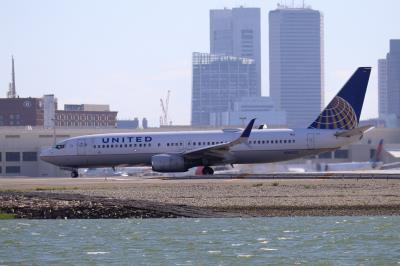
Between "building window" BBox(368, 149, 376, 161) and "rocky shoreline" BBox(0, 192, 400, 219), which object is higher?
"building window" BBox(368, 149, 376, 161)

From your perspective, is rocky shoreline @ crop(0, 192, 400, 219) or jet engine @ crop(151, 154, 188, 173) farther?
jet engine @ crop(151, 154, 188, 173)

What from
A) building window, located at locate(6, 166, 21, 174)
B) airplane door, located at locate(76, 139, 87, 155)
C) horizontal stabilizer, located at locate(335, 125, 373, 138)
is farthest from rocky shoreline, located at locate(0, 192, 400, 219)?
building window, located at locate(6, 166, 21, 174)

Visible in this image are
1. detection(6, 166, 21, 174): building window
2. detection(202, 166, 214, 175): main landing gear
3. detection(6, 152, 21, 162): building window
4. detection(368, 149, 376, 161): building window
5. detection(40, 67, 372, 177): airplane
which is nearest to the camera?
detection(40, 67, 372, 177): airplane

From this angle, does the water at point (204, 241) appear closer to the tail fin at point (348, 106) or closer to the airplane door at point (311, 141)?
the airplane door at point (311, 141)

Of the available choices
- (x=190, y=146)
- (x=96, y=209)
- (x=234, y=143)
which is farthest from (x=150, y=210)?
(x=190, y=146)

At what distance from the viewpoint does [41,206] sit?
48375 millimetres

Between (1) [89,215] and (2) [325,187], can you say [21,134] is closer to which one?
(2) [325,187]

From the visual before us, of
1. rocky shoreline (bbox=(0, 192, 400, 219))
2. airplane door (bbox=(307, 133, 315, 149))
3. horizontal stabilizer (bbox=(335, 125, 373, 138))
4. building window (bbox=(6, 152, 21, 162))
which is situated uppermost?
horizontal stabilizer (bbox=(335, 125, 373, 138))

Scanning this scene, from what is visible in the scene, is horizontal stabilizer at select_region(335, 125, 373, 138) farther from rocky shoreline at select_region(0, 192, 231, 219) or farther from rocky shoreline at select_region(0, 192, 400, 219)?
rocky shoreline at select_region(0, 192, 231, 219)

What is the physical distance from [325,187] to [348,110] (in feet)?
61.0

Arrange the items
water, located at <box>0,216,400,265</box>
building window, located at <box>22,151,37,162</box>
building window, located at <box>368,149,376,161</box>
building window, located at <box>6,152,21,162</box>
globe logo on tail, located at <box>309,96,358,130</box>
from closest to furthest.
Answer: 1. water, located at <box>0,216,400,265</box>
2. globe logo on tail, located at <box>309,96,358,130</box>
3. building window, located at <box>368,149,376,161</box>
4. building window, located at <box>22,151,37,162</box>
5. building window, located at <box>6,152,21,162</box>

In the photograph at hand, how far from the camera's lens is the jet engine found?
7625 cm

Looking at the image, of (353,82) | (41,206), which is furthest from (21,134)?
(41,206)

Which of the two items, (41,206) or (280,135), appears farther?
(280,135)
